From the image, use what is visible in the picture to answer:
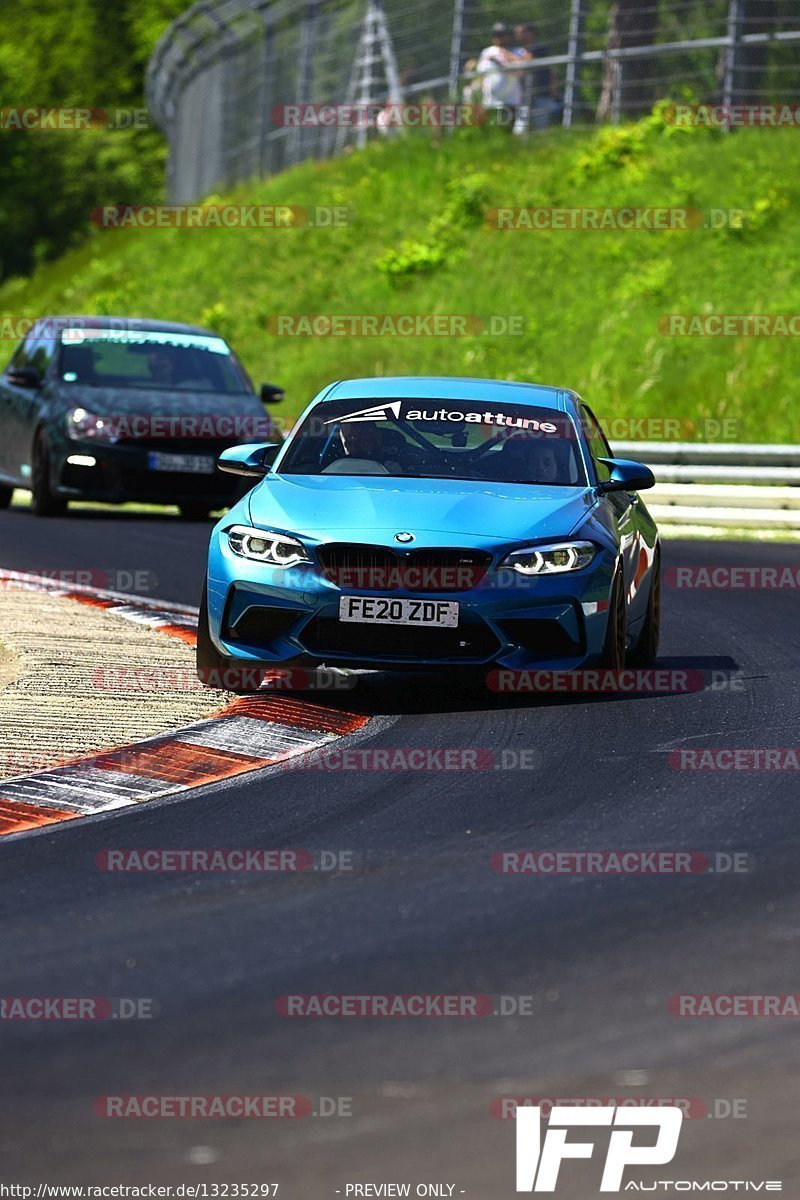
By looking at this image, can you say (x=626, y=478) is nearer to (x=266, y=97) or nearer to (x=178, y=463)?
(x=178, y=463)

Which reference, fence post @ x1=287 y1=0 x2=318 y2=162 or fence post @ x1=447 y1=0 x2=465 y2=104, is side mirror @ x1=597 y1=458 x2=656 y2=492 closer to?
fence post @ x1=447 y1=0 x2=465 y2=104

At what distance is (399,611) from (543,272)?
67.5 ft

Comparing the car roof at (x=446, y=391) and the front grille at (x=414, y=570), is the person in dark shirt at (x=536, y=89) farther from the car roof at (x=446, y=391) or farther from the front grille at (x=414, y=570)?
the front grille at (x=414, y=570)

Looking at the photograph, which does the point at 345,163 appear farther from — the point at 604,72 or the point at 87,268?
the point at 87,268

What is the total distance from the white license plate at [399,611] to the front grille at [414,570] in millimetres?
68

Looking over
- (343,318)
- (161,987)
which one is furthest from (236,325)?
(161,987)

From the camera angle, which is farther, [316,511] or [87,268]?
[87,268]

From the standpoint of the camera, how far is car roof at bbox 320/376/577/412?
36.2 ft

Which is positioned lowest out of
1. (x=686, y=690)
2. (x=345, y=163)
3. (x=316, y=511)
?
(x=686, y=690)

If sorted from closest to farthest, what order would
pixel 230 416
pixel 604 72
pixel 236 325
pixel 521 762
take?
pixel 521 762 → pixel 230 416 → pixel 604 72 → pixel 236 325

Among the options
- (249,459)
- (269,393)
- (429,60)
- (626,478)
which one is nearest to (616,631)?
(626,478)

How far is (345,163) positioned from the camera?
35781 millimetres

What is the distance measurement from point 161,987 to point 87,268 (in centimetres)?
4155

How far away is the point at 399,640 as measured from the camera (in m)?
9.52
